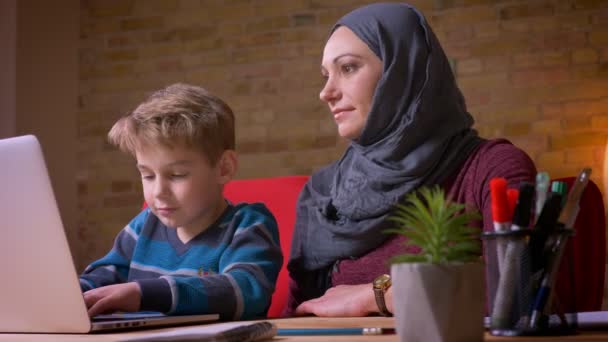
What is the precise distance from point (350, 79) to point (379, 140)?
0.16 meters

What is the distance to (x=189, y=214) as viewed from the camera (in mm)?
1562

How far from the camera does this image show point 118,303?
1.23 metres

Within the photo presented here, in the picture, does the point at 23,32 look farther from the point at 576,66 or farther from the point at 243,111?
the point at 576,66

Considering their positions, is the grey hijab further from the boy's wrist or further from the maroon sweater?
the boy's wrist

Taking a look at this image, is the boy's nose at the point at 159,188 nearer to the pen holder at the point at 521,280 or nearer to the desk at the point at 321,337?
the desk at the point at 321,337

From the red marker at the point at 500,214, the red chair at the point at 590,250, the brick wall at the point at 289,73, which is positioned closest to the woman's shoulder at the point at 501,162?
the red chair at the point at 590,250

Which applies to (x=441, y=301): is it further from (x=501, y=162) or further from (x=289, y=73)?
(x=289, y=73)

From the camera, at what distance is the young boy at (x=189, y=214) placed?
4.85 feet

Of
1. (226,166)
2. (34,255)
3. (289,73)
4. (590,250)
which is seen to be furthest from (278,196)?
(289,73)

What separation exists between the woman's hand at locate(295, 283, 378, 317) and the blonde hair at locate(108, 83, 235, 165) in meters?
0.33

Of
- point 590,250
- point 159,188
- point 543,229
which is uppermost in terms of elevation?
point 543,229

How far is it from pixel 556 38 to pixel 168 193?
2.67 meters

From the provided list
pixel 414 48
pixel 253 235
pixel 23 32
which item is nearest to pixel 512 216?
pixel 253 235

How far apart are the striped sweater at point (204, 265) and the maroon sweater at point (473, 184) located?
0.27m
